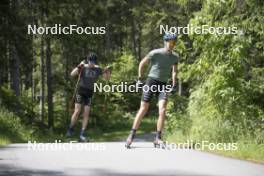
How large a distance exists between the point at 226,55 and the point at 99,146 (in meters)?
5.62

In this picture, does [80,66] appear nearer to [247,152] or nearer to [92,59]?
[92,59]

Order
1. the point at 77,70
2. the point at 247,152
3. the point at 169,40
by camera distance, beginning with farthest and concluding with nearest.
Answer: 1. the point at 77,70
2. the point at 247,152
3. the point at 169,40

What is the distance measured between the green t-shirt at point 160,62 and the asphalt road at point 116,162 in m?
1.45

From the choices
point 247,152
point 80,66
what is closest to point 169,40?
point 80,66

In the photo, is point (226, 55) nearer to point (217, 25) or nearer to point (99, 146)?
point (217, 25)

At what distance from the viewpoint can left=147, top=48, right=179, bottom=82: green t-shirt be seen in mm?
10328

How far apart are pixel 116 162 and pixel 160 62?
7.74ft

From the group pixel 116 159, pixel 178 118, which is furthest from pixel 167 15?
pixel 116 159

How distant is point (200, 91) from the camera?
15805 millimetres

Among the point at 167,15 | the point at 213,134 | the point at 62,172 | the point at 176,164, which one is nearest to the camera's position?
the point at 62,172

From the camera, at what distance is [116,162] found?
8.91 m

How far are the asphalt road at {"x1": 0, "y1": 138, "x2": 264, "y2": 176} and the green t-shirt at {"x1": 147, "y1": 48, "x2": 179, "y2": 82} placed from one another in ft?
4.74

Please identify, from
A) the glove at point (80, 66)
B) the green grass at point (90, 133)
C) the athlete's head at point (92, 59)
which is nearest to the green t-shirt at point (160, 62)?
the athlete's head at point (92, 59)

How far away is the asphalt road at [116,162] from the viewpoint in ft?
26.2
